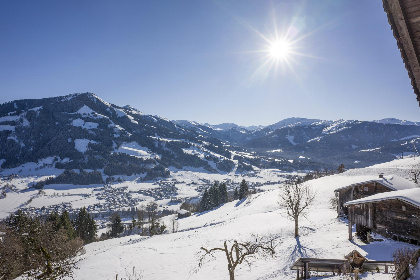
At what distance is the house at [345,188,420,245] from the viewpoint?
22516mm

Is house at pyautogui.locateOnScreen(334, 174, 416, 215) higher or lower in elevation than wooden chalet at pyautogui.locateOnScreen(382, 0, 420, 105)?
lower

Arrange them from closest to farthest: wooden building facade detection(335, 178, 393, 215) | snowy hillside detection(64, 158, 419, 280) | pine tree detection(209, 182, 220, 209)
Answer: snowy hillside detection(64, 158, 419, 280) < wooden building facade detection(335, 178, 393, 215) < pine tree detection(209, 182, 220, 209)

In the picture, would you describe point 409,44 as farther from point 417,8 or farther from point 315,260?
point 315,260

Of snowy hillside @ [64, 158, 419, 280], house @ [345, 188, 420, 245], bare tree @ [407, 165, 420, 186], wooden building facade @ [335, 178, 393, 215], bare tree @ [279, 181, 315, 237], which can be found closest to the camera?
house @ [345, 188, 420, 245]

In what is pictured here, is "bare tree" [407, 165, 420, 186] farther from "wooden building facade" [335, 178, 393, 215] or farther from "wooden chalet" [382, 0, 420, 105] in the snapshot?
"wooden chalet" [382, 0, 420, 105]

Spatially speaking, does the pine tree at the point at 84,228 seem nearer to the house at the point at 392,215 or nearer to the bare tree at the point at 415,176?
the house at the point at 392,215

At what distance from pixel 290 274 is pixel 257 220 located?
37839mm

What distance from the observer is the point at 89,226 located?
3489 inches

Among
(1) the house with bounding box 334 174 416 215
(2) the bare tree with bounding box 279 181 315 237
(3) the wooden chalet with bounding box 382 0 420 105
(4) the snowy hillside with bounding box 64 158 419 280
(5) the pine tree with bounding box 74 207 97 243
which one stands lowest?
(5) the pine tree with bounding box 74 207 97 243

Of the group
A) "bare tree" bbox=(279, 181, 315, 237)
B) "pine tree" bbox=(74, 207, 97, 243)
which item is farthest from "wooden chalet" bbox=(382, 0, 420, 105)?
"pine tree" bbox=(74, 207, 97, 243)

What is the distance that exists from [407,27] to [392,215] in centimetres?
2862

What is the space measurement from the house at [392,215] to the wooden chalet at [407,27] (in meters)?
24.1

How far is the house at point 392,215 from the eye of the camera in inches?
886

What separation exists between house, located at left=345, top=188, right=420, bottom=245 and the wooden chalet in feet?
78.9
